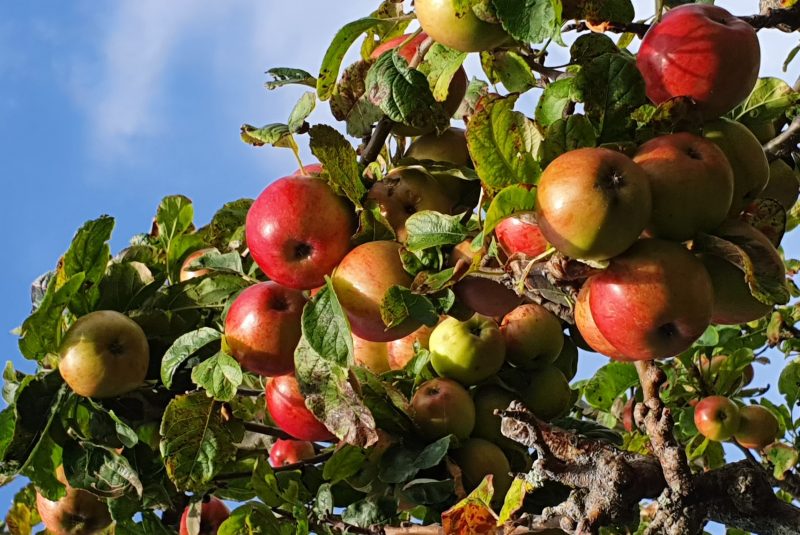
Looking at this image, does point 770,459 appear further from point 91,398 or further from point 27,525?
point 27,525

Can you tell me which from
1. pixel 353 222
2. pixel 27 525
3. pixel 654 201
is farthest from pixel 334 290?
pixel 27 525

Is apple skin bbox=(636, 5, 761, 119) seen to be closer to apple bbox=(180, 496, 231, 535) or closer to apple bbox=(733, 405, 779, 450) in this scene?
apple bbox=(180, 496, 231, 535)

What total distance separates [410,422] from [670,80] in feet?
2.86

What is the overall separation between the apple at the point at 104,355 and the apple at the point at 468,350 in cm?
70

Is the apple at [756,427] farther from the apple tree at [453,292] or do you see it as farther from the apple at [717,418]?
the apple tree at [453,292]

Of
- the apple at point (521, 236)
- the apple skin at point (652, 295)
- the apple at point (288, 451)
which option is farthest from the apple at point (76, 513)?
the apple skin at point (652, 295)

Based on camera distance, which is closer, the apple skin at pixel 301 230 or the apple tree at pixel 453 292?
the apple tree at pixel 453 292

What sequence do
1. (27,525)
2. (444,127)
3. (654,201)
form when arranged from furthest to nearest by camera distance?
(27,525), (444,127), (654,201)

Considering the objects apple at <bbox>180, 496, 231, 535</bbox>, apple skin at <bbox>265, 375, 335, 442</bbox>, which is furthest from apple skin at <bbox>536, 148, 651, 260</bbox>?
apple at <bbox>180, 496, 231, 535</bbox>

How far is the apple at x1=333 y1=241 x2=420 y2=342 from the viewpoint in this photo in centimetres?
163

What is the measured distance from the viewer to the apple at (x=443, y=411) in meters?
1.88

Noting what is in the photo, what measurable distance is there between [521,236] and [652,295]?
0.78ft

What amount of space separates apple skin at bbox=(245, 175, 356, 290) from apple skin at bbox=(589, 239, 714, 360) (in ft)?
1.72

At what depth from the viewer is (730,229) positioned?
146 cm
